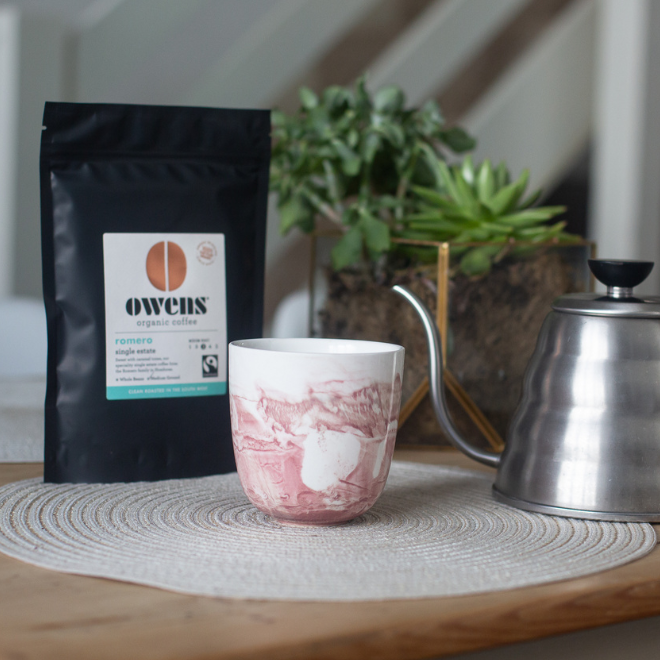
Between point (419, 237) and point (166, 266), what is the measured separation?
27 cm

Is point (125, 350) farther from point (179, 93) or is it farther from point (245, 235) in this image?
point (179, 93)

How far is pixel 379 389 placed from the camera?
0.48m

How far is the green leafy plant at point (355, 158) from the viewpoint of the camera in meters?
0.77

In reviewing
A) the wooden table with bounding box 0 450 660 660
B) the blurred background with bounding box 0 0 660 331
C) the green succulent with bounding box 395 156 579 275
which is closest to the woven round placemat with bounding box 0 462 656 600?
the wooden table with bounding box 0 450 660 660

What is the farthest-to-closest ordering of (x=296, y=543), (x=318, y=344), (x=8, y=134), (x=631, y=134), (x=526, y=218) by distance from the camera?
(x=631, y=134)
(x=8, y=134)
(x=526, y=218)
(x=318, y=344)
(x=296, y=543)

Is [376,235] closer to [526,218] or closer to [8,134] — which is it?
[526,218]

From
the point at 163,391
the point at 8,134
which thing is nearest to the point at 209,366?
the point at 163,391

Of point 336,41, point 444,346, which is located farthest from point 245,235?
point 336,41

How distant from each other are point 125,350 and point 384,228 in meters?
0.28

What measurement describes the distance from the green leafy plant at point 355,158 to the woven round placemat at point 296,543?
0.31 metres

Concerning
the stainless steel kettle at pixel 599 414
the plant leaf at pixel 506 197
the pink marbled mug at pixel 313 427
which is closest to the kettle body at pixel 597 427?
the stainless steel kettle at pixel 599 414

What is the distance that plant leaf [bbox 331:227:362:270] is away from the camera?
2.43 feet

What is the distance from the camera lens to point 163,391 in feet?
1.95

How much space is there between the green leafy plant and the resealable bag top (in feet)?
0.58
